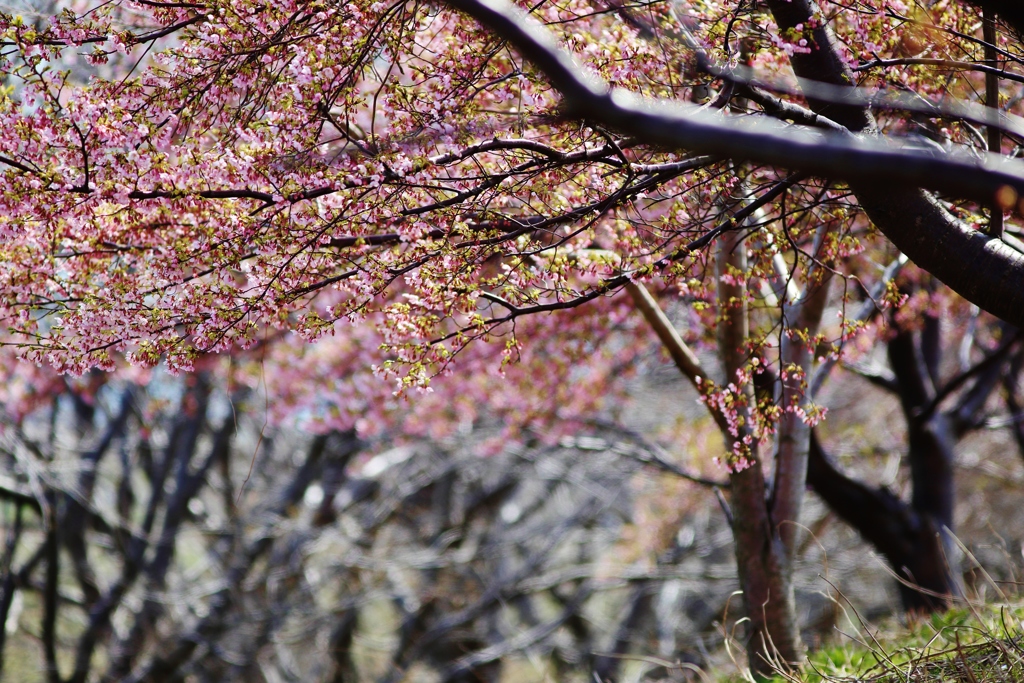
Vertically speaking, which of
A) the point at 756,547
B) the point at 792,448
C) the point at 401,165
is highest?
the point at 401,165

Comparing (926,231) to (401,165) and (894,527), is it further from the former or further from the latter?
(894,527)

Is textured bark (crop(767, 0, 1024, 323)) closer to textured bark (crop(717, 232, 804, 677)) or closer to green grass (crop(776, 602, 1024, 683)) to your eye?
green grass (crop(776, 602, 1024, 683))

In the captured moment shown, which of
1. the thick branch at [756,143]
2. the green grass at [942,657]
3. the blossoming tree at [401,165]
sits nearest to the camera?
the thick branch at [756,143]

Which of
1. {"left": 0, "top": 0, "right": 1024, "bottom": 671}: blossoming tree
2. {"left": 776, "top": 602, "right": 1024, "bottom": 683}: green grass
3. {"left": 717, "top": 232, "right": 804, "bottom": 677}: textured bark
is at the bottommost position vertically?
{"left": 776, "top": 602, "right": 1024, "bottom": 683}: green grass

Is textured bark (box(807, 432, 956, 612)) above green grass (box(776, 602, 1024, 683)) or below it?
above

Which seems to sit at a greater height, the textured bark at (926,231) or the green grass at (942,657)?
the textured bark at (926,231)

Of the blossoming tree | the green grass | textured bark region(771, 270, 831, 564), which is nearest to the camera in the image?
the blossoming tree

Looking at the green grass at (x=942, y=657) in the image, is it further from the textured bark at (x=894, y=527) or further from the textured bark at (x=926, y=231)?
the textured bark at (x=894, y=527)

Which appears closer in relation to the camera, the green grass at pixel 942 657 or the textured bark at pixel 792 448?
the green grass at pixel 942 657

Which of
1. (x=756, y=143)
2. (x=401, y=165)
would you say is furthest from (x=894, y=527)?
(x=756, y=143)

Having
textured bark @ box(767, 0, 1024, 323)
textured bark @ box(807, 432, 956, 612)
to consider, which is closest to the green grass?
textured bark @ box(767, 0, 1024, 323)

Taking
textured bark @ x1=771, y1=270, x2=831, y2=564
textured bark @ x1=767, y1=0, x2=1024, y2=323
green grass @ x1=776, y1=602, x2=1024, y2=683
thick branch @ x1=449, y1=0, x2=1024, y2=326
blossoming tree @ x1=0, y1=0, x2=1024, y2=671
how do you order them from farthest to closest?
textured bark @ x1=771, y1=270, x2=831, y2=564
green grass @ x1=776, y1=602, x2=1024, y2=683
blossoming tree @ x1=0, y1=0, x2=1024, y2=671
textured bark @ x1=767, y1=0, x2=1024, y2=323
thick branch @ x1=449, y1=0, x2=1024, y2=326

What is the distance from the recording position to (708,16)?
4289mm

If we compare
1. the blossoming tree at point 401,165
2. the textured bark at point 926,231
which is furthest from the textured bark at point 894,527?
the textured bark at point 926,231
